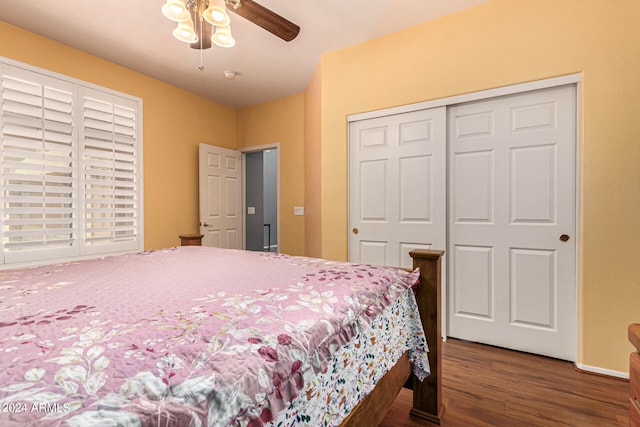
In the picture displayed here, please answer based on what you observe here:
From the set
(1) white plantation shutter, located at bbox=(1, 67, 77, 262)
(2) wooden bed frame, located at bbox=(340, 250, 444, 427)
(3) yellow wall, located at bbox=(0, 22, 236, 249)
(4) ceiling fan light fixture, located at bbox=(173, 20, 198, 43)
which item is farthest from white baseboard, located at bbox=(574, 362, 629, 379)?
(1) white plantation shutter, located at bbox=(1, 67, 77, 262)

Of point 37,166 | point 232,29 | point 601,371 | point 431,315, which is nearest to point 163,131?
point 37,166

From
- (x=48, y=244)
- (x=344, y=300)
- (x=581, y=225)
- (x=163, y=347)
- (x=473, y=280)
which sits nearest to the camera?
(x=163, y=347)

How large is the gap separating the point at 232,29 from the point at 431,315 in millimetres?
2701

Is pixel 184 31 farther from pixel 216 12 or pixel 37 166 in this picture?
pixel 37 166

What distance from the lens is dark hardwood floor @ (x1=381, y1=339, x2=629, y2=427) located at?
163cm

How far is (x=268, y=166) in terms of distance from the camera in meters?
7.35

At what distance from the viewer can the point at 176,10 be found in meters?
1.54

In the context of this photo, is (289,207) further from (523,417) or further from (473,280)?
(523,417)

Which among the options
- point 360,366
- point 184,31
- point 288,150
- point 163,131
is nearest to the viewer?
point 360,366

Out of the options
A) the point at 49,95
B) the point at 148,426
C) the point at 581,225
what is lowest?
the point at 148,426

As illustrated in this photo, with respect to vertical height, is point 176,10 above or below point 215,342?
above

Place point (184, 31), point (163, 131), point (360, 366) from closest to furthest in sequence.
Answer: point (360, 366) → point (184, 31) → point (163, 131)

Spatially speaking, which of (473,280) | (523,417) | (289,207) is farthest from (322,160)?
(523,417)

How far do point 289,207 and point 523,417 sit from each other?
3.22m
